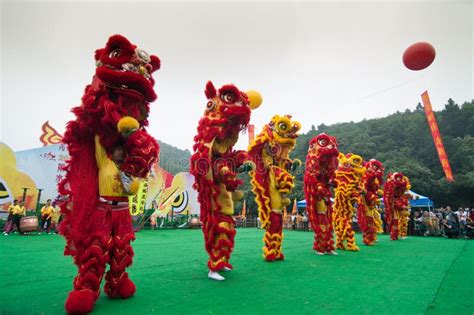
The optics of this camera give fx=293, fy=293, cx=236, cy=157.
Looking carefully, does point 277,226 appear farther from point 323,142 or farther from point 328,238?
point 323,142

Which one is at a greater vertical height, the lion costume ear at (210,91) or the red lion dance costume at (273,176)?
the lion costume ear at (210,91)

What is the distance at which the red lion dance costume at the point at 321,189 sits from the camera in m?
6.13

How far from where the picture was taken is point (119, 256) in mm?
2830

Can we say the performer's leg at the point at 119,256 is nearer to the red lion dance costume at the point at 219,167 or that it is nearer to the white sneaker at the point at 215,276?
the white sneaker at the point at 215,276

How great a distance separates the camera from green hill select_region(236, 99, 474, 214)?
2102cm

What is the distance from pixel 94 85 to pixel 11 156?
13.2 m

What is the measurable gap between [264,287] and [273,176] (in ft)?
7.85

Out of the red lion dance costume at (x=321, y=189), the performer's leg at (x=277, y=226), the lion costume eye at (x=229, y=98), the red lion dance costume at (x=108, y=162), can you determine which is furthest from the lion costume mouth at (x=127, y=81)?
the red lion dance costume at (x=321, y=189)

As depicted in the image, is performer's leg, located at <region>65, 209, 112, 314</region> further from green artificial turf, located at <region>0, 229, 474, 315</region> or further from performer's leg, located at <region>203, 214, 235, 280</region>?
performer's leg, located at <region>203, 214, 235, 280</region>

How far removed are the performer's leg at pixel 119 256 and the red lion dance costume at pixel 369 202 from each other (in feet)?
23.8

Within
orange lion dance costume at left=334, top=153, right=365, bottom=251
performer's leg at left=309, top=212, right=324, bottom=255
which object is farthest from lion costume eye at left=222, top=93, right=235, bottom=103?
orange lion dance costume at left=334, top=153, right=365, bottom=251

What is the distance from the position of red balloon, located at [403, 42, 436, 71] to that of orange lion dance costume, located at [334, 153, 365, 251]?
2.77 meters

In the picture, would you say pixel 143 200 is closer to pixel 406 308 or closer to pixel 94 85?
pixel 94 85

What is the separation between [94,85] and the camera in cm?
298
